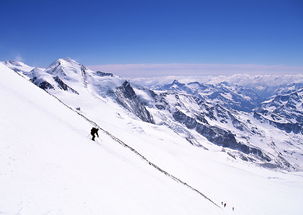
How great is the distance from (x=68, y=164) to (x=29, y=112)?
11138mm

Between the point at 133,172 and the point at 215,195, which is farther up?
the point at 133,172

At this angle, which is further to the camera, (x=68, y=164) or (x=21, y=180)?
(x=68, y=164)

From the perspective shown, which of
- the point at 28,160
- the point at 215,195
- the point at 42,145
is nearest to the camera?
the point at 28,160

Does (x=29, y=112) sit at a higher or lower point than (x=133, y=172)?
higher

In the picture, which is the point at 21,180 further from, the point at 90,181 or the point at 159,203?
the point at 159,203

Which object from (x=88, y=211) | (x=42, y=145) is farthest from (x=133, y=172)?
(x=88, y=211)

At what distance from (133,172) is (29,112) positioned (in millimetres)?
12893

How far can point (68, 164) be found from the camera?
18469 millimetres

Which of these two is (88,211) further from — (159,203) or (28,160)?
(159,203)

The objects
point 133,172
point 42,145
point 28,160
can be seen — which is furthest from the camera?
point 133,172

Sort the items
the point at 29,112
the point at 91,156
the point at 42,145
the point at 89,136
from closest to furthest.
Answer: the point at 42,145, the point at 91,156, the point at 29,112, the point at 89,136

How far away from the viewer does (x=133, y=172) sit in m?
24.6

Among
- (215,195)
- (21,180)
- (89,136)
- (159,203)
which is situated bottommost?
(215,195)

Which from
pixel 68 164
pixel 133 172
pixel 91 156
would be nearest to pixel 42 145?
pixel 68 164
